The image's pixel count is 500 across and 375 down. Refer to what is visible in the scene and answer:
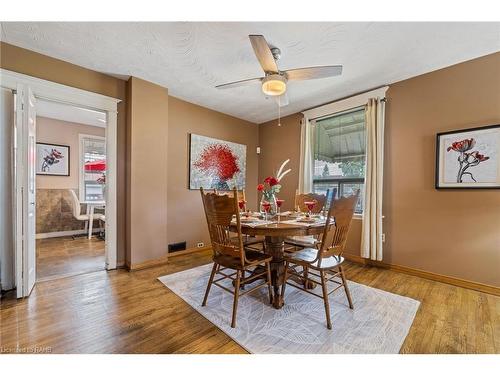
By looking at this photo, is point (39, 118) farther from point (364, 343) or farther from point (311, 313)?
point (364, 343)

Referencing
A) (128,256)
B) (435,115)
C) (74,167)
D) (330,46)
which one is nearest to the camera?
(330,46)

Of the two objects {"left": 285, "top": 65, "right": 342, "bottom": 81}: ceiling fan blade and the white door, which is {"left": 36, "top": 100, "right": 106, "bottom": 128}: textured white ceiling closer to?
the white door

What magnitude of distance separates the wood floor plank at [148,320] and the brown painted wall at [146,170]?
56 cm

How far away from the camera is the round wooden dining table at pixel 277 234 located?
1.78m

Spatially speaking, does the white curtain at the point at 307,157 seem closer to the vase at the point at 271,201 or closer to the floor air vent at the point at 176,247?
the vase at the point at 271,201

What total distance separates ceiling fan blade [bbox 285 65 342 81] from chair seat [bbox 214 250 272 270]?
1.72 metres

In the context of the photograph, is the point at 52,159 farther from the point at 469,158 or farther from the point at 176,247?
the point at 469,158

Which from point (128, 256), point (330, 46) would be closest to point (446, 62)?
point (330, 46)

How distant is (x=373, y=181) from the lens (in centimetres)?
298

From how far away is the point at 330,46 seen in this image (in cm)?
217

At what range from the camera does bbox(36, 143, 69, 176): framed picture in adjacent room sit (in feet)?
14.9

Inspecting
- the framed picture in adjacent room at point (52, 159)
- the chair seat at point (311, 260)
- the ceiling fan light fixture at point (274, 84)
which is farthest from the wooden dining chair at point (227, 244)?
the framed picture in adjacent room at point (52, 159)

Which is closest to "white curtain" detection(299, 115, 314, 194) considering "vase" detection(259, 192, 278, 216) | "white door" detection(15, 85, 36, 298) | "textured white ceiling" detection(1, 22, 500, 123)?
"textured white ceiling" detection(1, 22, 500, 123)

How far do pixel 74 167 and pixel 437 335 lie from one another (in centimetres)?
649
